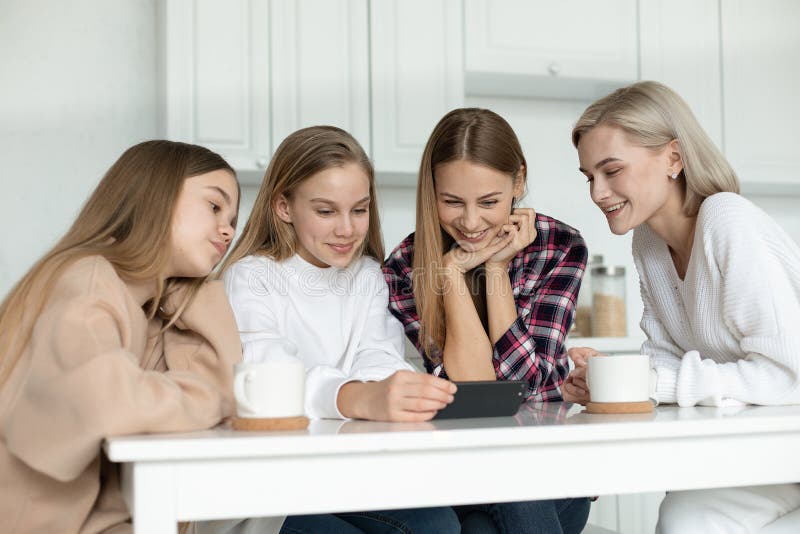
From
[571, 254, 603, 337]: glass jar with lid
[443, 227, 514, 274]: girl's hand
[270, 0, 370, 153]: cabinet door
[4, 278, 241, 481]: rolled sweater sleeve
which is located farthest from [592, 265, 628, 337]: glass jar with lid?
[4, 278, 241, 481]: rolled sweater sleeve

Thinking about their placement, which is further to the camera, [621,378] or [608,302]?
[608,302]

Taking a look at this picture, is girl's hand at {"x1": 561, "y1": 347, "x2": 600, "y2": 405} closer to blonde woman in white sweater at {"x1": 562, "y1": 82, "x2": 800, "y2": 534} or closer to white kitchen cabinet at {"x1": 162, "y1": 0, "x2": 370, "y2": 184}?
blonde woman in white sweater at {"x1": 562, "y1": 82, "x2": 800, "y2": 534}

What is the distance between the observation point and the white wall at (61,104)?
229cm

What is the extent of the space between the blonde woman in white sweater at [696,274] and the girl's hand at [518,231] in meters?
0.15

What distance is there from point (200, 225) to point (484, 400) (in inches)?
19.7

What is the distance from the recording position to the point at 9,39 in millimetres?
2291

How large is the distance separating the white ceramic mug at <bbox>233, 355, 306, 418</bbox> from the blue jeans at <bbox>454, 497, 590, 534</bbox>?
557 mm

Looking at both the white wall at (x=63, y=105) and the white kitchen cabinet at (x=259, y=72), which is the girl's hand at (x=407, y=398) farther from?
the white wall at (x=63, y=105)

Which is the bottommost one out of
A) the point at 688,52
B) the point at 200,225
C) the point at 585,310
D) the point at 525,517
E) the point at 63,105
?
the point at 525,517

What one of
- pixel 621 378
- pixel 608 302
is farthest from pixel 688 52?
pixel 621 378

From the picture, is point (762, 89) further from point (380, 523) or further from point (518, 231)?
point (380, 523)

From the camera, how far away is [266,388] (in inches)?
30.9

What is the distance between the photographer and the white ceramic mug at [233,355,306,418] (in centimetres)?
78

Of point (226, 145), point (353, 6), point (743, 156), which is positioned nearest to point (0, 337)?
point (226, 145)
